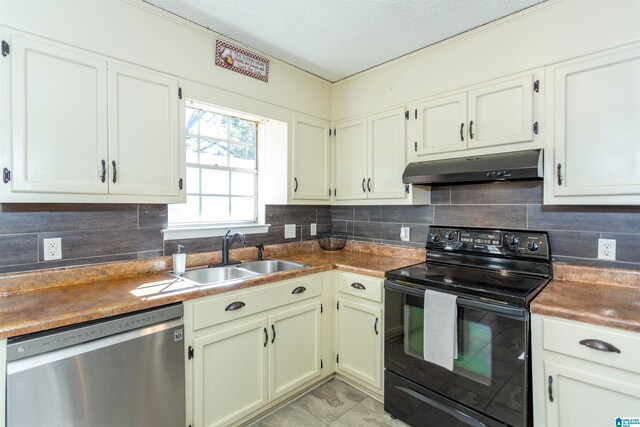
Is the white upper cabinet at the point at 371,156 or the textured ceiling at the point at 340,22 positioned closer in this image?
the textured ceiling at the point at 340,22

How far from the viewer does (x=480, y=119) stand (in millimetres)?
2023

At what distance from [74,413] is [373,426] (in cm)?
154

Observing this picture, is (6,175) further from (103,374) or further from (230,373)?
(230,373)

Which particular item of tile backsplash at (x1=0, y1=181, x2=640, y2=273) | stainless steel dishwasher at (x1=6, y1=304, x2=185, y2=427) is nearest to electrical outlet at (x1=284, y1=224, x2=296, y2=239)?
tile backsplash at (x1=0, y1=181, x2=640, y2=273)

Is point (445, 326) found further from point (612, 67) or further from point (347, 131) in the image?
point (347, 131)

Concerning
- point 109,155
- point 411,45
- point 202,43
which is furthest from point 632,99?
point 109,155

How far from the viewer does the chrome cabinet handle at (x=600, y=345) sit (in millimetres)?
1285

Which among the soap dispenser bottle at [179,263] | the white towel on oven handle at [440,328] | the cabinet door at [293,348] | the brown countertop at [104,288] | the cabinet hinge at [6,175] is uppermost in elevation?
the cabinet hinge at [6,175]

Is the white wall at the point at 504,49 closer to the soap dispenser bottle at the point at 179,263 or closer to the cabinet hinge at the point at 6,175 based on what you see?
the soap dispenser bottle at the point at 179,263

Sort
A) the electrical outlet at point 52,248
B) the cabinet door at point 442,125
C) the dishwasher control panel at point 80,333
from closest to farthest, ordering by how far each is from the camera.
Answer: the dishwasher control panel at point 80,333 → the electrical outlet at point 52,248 → the cabinet door at point 442,125

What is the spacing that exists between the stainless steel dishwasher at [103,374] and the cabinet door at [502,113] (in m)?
2.04

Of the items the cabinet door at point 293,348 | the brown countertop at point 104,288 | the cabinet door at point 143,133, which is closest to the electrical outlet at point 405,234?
the brown countertop at point 104,288

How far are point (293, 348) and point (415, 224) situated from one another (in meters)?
1.34

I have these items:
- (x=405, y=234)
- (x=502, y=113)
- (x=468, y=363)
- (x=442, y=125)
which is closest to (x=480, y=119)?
(x=502, y=113)
